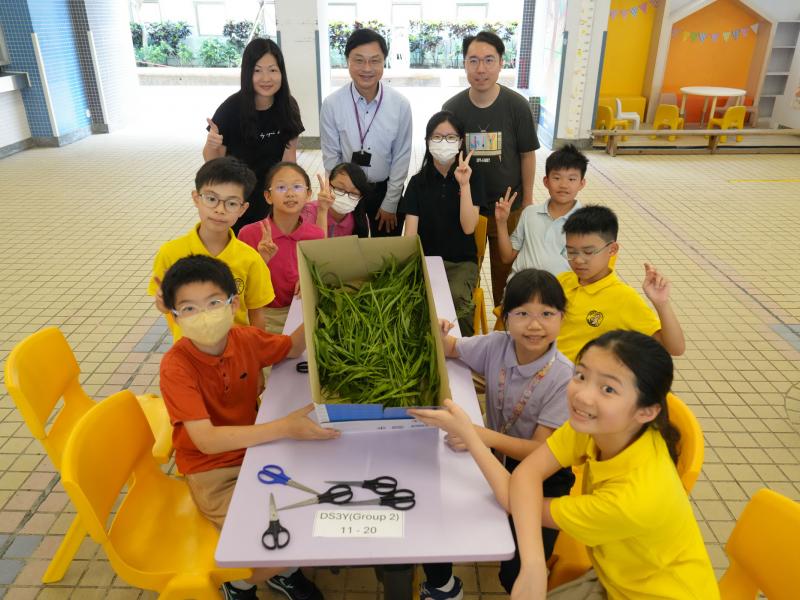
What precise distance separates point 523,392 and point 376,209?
1.94m

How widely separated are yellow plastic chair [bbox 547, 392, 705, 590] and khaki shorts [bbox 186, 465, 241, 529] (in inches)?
39.6

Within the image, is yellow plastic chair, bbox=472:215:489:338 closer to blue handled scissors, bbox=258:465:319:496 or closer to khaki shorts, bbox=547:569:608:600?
khaki shorts, bbox=547:569:608:600

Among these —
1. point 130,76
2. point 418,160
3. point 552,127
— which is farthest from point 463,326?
point 130,76

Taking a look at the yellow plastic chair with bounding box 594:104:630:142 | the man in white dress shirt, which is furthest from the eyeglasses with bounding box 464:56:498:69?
the yellow plastic chair with bounding box 594:104:630:142

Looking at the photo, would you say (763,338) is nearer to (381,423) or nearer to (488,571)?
(488,571)

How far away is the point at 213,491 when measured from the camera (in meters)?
1.76

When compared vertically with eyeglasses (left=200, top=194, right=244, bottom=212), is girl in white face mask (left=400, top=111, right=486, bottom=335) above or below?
below

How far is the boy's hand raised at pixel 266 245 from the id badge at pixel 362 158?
92 centimetres

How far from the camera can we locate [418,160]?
7.63m

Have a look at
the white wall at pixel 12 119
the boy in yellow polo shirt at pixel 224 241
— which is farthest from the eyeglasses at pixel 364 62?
A: the white wall at pixel 12 119

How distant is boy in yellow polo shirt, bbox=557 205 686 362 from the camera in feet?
6.93

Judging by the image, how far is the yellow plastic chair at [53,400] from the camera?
1766mm

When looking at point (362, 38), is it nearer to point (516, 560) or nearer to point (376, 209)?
point (376, 209)

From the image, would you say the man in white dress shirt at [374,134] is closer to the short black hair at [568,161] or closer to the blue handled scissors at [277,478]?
the short black hair at [568,161]
